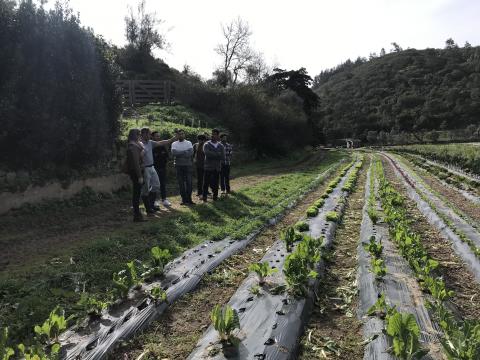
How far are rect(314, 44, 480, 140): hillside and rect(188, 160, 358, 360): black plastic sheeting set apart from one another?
55.2 m

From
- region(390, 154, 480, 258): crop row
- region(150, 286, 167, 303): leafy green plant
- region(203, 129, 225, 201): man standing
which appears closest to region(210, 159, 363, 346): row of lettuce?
region(150, 286, 167, 303): leafy green plant

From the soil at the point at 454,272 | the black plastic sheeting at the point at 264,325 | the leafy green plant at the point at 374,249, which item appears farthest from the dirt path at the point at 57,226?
the soil at the point at 454,272

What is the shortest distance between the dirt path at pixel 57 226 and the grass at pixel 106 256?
362 mm

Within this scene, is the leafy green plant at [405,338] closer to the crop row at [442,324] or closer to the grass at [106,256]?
the crop row at [442,324]

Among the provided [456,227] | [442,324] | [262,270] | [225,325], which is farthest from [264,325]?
[456,227]

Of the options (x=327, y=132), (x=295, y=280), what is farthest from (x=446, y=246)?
(x=327, y=132)

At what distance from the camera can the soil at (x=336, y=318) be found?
3.35 metres

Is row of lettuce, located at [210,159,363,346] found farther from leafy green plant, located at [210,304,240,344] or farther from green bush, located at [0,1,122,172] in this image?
green bush, located at [0,1,122,172]

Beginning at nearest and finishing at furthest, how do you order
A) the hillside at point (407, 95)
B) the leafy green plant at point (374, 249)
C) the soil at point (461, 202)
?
1. the leafy green plant at point (374, 249)
2. the soil at point (461, 202)
3. the hillside at point (407, 95)

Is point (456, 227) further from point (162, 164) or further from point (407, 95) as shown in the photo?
point (407, 95)

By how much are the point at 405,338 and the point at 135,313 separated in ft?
7.82

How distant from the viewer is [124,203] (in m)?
10.6

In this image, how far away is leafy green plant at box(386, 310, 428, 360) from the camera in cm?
289

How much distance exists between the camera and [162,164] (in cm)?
994
